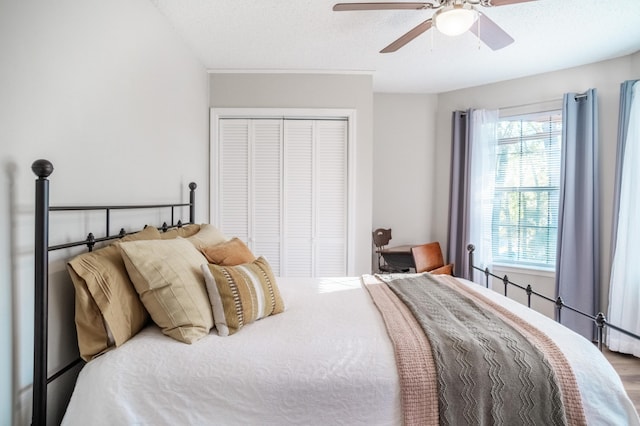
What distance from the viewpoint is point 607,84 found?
3.00 metres

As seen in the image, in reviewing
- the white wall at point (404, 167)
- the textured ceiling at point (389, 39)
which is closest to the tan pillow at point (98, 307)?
the textured ceiling at point (389, 39)

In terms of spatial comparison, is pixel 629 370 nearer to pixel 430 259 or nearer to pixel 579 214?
pixel 579 214

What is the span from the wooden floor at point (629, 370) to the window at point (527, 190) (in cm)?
91

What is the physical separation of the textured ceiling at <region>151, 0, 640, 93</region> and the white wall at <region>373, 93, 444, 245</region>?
503 mm

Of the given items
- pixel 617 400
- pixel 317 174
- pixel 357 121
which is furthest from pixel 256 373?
pixel 357 121

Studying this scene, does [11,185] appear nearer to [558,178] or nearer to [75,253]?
[75,253]

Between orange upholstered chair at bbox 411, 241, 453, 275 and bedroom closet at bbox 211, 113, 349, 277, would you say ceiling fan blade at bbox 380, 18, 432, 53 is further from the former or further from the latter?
Result: orange upholstered chair at bbox 411, 241, 453, 275

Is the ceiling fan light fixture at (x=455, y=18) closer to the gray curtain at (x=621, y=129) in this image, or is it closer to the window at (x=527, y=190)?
the gray curtain at (x=621, y=129)

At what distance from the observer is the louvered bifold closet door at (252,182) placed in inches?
133

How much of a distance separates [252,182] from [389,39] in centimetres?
180

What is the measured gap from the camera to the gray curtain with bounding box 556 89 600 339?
299cm

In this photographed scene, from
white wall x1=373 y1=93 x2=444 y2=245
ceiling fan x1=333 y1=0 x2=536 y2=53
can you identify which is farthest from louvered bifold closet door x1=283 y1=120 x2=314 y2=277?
ceiling fan x1=333 y1=0 x2=536 y2=53

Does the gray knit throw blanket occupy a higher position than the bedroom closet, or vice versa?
the bedroom closet

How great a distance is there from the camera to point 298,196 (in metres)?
3.41
